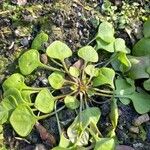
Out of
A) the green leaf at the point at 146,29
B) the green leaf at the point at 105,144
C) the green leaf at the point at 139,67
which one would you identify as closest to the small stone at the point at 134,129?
the green leaf at the point at 105,144

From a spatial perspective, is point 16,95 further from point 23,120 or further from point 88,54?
point 88,54

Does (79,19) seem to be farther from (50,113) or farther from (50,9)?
(50,113)

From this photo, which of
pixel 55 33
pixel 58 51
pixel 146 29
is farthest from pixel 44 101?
pixel 146 29

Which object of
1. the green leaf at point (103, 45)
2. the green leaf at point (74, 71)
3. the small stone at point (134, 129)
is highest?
the green leaf at point (103, 45)

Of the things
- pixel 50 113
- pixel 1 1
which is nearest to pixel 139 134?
pixel 50 113

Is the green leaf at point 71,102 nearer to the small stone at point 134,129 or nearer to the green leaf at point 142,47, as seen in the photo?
the small stone at point 134,129

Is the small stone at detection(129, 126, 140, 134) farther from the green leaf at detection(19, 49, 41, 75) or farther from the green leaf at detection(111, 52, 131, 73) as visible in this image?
the green leaf at detection(19, 49, 41, 75)

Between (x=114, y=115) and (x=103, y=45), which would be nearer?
(x=114, y=115)
